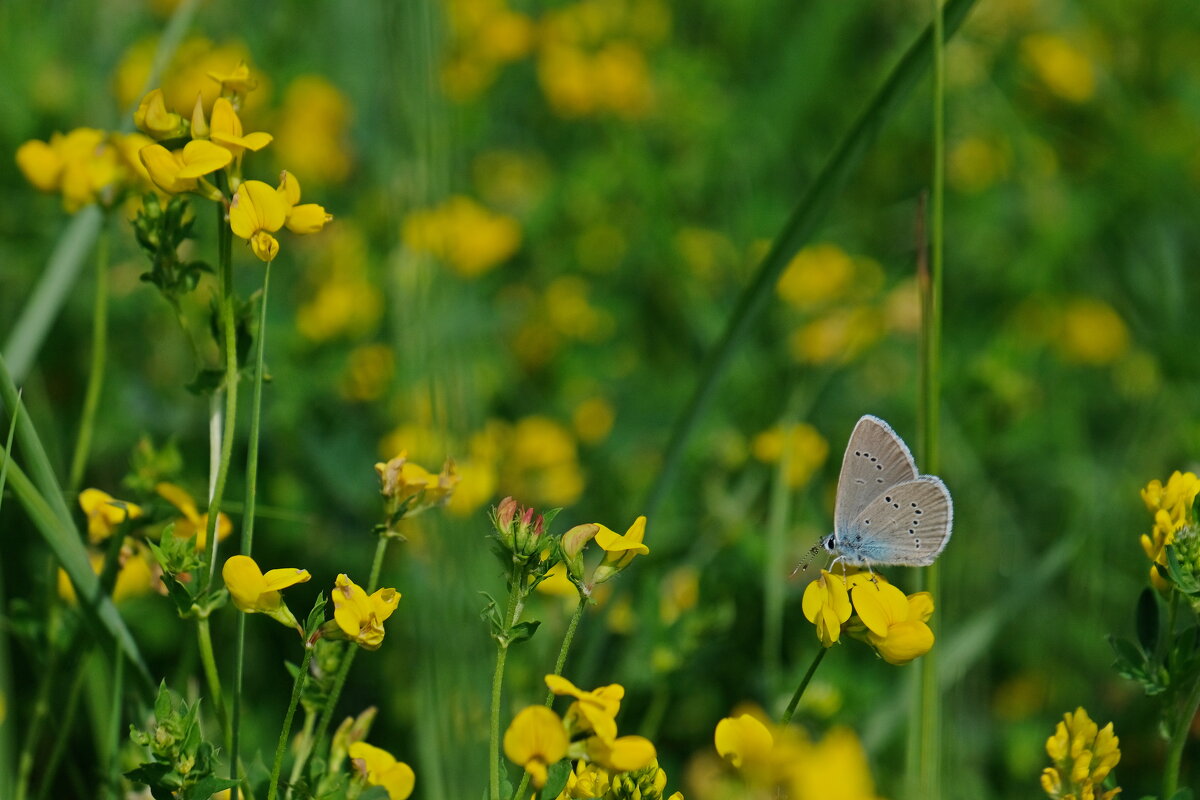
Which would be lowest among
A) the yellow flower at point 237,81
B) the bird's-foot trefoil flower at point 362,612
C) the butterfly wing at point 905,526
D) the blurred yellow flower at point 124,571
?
the butterfly wing at point 905,526

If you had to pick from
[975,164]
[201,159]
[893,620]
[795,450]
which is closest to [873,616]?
[893,620]

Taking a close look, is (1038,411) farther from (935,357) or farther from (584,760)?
(584,760)

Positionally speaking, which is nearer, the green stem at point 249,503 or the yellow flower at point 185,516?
the green stem at point 249,503

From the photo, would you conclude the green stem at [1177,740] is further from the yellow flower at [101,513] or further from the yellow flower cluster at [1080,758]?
the yellow flower at [101,513]

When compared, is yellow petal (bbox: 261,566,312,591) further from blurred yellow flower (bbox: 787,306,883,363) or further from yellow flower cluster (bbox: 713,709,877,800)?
blurred yellow flower (bbox: 787,306,883,363)

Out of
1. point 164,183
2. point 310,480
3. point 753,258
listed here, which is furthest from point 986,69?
point 164,183

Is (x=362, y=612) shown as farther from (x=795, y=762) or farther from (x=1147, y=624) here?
(x=1147, y=624)

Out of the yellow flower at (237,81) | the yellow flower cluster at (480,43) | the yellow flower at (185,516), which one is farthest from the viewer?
the yellow flower cluster at (480,43)

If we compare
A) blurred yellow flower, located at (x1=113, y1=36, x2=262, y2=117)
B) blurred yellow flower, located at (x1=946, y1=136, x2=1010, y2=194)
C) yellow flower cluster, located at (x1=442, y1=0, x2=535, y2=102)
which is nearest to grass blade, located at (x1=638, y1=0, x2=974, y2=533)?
blurred yellow flower, located at (x1=113, y1=36, x2=262, y2=117)

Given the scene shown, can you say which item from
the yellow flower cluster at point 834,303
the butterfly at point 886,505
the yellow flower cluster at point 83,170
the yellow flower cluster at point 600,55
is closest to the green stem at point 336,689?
the butterfly at point 886,505
